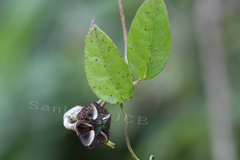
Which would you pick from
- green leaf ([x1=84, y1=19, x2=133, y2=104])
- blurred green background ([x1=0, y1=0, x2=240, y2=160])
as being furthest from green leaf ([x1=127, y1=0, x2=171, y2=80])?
blurred green background ([x1=0, y1=0, x2=240, y2=160])

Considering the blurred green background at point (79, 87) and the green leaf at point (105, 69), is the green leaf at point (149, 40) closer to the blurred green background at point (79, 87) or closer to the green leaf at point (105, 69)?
the green leaf at point (105, 69)

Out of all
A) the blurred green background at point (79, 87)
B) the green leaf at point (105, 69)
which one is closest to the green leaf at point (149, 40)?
the green leaf at point (105, 69)

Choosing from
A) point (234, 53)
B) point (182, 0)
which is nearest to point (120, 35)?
point (182, 0)

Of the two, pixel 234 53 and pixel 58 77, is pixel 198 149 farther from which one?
pixel 58 77

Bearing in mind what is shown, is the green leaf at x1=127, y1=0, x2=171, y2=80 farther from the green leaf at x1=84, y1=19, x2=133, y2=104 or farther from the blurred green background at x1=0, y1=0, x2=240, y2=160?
the blurred green background at x1=0, y1=0, x2=240, y2=160

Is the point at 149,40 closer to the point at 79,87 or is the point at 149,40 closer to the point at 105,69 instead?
the point at 105,69

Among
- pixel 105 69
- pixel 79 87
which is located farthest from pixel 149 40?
pixel 79 87
